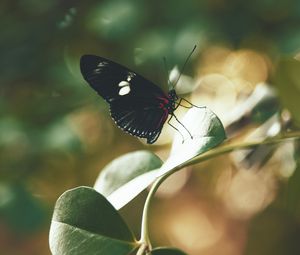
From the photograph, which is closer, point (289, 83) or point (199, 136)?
point (199, 136)

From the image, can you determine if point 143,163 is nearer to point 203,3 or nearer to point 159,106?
point 159,106

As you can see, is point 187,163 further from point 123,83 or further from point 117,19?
point 117,19

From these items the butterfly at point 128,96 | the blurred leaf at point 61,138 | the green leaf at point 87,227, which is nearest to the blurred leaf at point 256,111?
the butterfly at point 128,96

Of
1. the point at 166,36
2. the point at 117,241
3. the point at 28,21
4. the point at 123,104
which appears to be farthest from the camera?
the point at 28,21

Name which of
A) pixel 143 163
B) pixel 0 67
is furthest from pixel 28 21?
pixel 143 163

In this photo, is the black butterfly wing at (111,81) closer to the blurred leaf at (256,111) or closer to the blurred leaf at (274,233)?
the blurred leaf at (256,111)

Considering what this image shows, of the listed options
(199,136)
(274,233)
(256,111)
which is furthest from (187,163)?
(274,233)

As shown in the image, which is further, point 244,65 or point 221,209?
point 221,209
